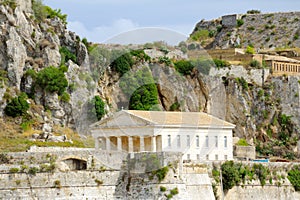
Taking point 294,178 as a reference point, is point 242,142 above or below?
above

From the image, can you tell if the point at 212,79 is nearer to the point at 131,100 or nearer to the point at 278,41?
the point at 131,100

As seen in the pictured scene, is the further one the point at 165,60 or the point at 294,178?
the point at 165,60

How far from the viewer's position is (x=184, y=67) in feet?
328

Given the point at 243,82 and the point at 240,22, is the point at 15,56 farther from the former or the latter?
the point at 240,22

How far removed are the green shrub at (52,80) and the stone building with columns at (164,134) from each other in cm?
927

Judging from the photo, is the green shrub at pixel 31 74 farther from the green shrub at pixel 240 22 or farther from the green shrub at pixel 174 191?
the green shrub at pixel 240 22

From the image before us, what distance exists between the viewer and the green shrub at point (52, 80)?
86.6 m

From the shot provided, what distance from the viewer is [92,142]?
82062 mm

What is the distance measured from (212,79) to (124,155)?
129 feet

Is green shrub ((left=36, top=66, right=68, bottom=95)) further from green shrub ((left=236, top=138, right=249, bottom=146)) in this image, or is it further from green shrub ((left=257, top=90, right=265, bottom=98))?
green shrub ((left=257, top=90, right=265, bottom=98))

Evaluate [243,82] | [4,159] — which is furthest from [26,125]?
[243,82]

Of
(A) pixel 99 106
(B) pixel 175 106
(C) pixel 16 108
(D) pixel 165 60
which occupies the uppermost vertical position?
(D) pixel 165 60

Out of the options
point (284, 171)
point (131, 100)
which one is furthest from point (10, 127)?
point (284, 171)

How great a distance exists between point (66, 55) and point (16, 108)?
10596 mm
